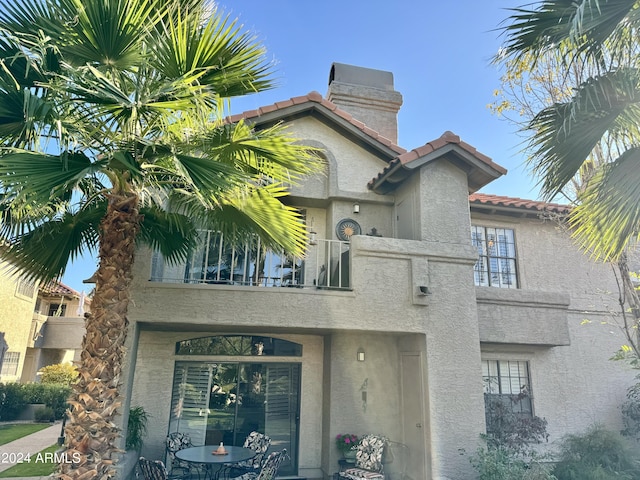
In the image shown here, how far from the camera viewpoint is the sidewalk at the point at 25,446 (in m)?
12.5

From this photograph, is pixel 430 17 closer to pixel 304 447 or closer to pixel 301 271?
pixel 301 271

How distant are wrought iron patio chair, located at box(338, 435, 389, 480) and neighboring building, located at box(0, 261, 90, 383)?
18728 mm

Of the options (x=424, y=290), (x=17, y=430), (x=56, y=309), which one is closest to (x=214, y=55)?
(x=424, y=290)

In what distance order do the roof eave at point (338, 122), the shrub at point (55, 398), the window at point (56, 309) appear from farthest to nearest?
the window at point (56, 309)
the shrub at point (55, 398)
the roof eave at point (338, 122)

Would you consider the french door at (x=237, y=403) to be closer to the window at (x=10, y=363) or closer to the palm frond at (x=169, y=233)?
the palm frond at (x=169, y=233)

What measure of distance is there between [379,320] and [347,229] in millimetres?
3319

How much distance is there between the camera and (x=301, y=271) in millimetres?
11781

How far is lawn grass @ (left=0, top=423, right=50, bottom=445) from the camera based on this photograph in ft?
52.5

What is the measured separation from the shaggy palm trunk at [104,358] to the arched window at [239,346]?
5187 millimetres

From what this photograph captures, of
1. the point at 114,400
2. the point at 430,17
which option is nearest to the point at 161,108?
the point at 114,400

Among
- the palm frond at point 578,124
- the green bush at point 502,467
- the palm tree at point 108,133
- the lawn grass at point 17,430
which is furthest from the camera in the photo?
the lawn grass at point 17,430

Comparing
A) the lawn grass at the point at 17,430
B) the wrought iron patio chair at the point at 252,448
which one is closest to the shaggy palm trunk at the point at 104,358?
the wrought iron patio chair at the point at 252,448

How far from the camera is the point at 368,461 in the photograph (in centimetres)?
974

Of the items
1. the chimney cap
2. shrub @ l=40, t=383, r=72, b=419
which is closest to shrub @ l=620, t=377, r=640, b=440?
the chimney cap
